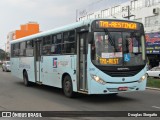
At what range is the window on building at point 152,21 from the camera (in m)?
55.1

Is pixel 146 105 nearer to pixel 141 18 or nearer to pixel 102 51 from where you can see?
pixel 102 51

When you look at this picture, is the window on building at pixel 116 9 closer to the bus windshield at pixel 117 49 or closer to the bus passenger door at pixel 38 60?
the bus passenger door at pixel 38 60

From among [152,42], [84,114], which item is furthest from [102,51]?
[152,42]

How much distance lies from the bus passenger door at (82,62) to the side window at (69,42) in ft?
1.37

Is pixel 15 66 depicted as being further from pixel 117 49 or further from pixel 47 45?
pixel 117 49

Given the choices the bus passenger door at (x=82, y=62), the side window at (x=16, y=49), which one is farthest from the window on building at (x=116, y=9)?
the bus passenger door at (x=82, y=62)

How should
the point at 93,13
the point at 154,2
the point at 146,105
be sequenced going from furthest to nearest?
the point at 93,13
the point at 154,2
the point at 146,105

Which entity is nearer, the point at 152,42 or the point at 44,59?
the point at 44,59

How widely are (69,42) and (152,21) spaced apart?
44904 mm

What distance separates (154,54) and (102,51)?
40.7m

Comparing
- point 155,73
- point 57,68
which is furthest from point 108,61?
point 155,73

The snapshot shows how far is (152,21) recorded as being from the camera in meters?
56.3

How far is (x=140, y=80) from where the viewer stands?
12562 mm

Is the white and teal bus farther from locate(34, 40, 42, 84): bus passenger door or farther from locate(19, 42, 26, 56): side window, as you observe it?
locate(19, 42, 26, 56): side window
